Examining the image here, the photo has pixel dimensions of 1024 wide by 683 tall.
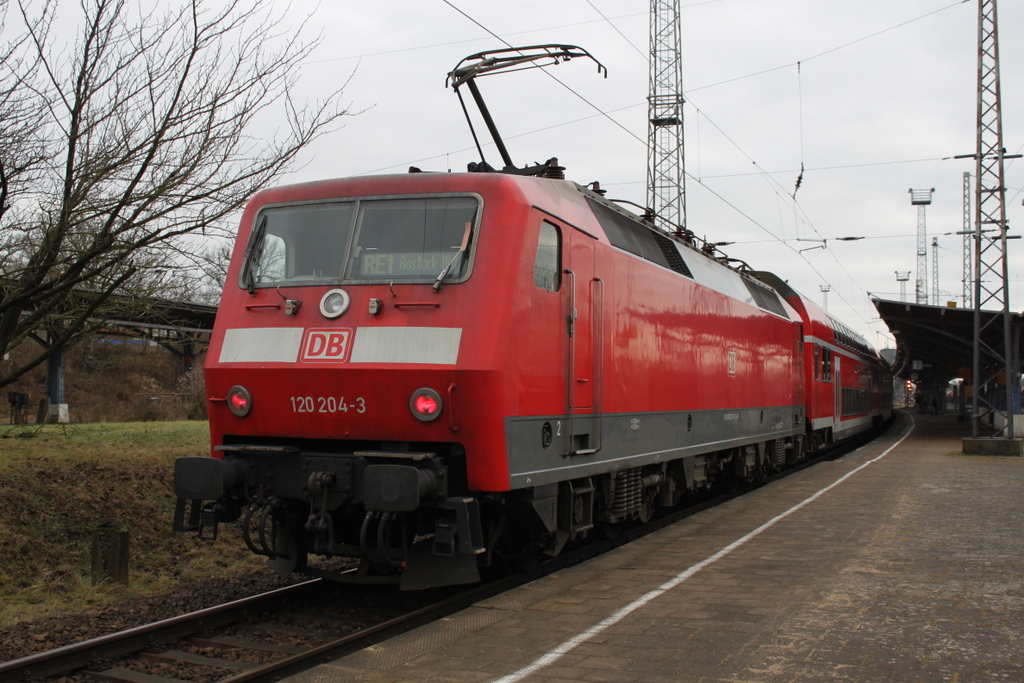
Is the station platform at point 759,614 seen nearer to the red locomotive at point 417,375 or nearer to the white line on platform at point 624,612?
the white line on platform at point 624,612

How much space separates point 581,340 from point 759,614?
102 inches

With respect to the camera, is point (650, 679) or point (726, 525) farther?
point (726, 525)

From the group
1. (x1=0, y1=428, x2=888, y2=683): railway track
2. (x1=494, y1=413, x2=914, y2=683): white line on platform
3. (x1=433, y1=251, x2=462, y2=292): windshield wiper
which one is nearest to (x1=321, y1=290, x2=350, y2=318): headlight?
(x1=433, y1=251, x2=462, y2=292): windshield wiper

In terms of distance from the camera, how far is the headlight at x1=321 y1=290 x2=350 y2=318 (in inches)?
253

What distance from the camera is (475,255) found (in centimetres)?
630

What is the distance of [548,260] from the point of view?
6.89m

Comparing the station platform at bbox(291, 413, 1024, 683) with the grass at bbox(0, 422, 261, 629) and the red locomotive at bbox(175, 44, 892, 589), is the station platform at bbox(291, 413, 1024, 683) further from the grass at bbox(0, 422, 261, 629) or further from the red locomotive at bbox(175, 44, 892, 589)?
the grass at bbox(0, 422, 261, 629)

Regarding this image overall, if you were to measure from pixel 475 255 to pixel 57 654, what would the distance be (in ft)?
12.1

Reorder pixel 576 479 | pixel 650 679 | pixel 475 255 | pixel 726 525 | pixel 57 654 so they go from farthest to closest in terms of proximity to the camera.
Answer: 1. pixel 726 525
2. pixel 576 479
3. pixel 475 255
4. pixel 57 654
5. pixel 650 679

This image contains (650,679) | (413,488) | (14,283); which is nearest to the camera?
(650,679)

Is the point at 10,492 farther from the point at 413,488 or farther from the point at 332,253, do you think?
the point at 413,488

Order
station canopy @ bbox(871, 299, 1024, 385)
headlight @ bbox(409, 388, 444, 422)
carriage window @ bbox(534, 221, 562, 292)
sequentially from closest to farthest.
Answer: headlight @ bbox(409, 388, 444, 422)
carriage window @ bbox(534, 221, 562, 292)
station canopy @ bbox(871, 299, 1024, 385)

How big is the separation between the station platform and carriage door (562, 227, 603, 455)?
4.04ft

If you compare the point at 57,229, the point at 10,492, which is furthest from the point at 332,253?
the point at 10,492
